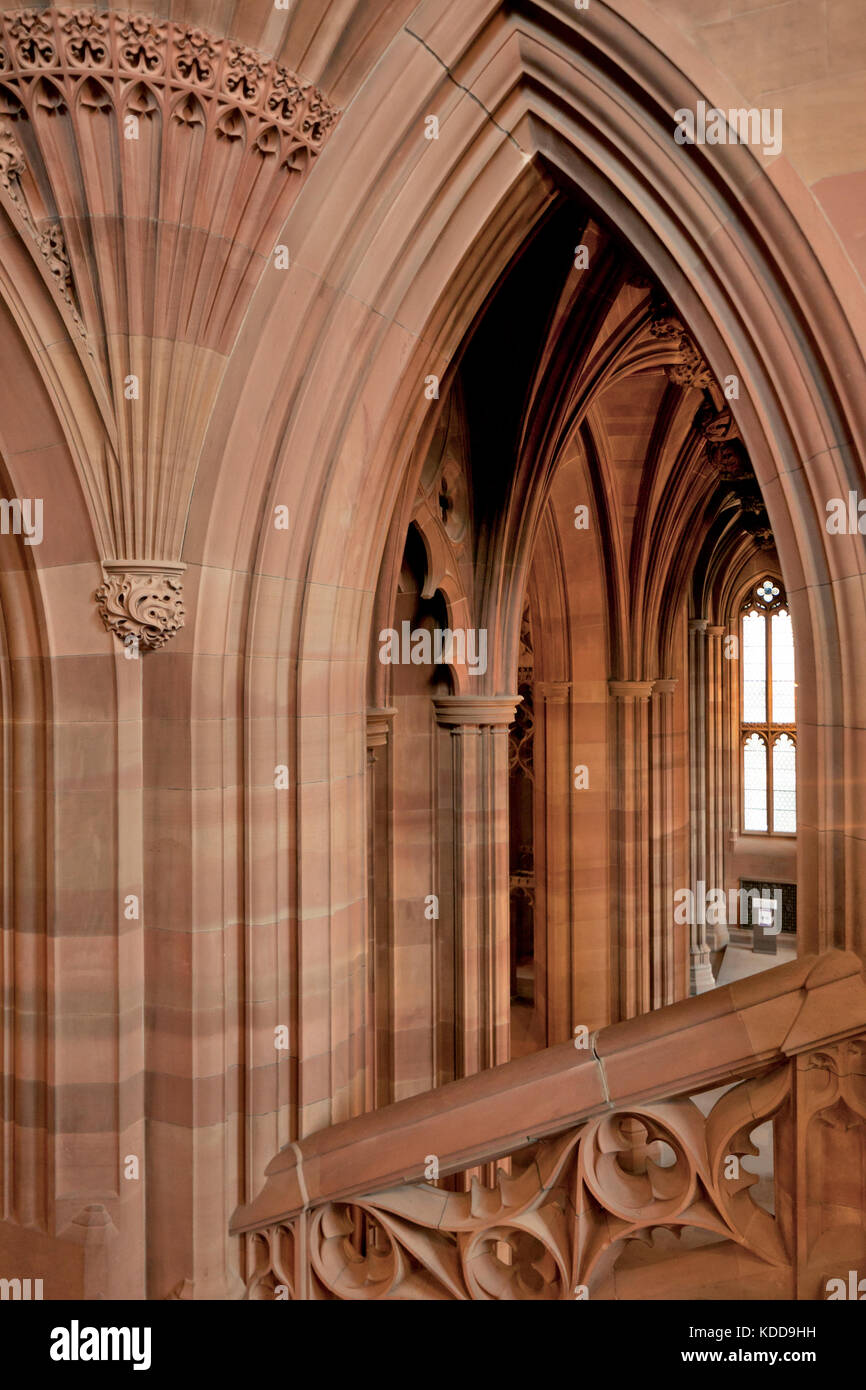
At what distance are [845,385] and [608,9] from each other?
43.7 inches

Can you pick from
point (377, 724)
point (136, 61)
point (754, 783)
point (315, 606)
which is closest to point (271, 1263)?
point (315, 606)

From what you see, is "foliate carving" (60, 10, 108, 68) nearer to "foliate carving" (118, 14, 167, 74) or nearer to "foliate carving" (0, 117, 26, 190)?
"foliate carving" (118, 14, 167, 74)

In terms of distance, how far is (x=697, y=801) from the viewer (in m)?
12.7

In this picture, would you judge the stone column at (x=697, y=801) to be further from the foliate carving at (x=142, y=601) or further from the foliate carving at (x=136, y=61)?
the foliate carving at (x=136, y=61)

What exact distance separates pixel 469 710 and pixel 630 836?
3.46 m

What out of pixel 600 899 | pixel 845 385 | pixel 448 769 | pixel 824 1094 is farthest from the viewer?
pixel 600 899

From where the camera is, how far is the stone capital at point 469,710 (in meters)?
5.52

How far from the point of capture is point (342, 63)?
2.76 meters

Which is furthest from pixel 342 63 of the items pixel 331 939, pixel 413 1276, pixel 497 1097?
pixel 413 1276

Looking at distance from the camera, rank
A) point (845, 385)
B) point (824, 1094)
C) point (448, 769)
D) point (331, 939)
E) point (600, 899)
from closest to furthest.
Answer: point (824, 1094) → point (845, 385) → point (331, 939) → point (448, 769) → point (600, 899)

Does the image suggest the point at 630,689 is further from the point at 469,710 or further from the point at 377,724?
the point at 377,724

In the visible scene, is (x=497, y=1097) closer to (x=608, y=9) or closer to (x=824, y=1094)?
(x=824, y=1094)

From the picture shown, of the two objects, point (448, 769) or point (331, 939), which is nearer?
point (331, 939)

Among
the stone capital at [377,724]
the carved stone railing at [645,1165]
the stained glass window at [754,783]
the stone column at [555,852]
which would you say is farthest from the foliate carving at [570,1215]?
the stained glass window at [754,783]
